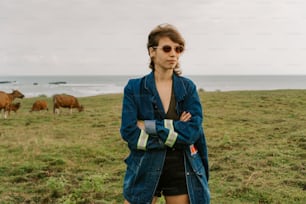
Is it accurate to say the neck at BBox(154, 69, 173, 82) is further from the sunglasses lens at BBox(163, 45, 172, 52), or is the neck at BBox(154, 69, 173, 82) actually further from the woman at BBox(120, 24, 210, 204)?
the sunglasses lens at BBox(163, 45, 172, 52)

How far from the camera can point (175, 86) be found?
269 cm

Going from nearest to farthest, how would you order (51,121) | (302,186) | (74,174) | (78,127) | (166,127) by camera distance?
(166,127)
(302,186)
(74,174)
(78,127)
(51,121)

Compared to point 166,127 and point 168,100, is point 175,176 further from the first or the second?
point 168,100

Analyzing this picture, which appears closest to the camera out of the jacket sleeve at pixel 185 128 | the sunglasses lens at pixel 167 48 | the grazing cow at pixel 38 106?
the jacket sleeve at pixel 185 128

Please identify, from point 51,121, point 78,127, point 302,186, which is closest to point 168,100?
point 302,186

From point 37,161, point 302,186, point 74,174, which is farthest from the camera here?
point 37,161

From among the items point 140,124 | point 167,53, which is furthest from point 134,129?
point 167,53

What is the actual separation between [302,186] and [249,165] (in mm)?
1324

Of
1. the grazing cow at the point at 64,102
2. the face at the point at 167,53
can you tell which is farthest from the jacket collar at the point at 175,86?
the grazing cow at the point at 64,102

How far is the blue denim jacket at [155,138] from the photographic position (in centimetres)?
256

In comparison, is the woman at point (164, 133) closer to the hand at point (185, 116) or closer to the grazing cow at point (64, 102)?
the hand at point (185, 116)

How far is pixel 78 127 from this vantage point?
565 inches

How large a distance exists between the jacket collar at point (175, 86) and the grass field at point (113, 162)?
9.46ft

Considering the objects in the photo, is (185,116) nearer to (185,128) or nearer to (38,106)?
(185,128)
